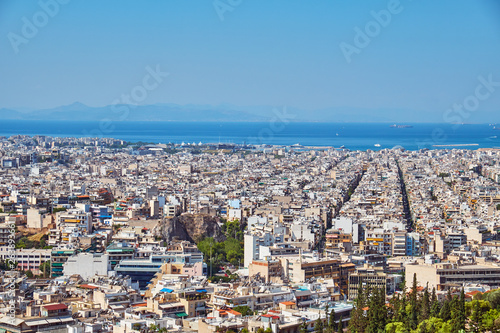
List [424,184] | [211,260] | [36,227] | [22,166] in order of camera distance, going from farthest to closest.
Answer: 1. [22,166]
2. [424,184]
3. [36,227]
4. [211,260]

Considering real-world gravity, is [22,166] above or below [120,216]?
above

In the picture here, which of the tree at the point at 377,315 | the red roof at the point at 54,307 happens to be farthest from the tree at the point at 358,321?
the red roof at the point at 54,307

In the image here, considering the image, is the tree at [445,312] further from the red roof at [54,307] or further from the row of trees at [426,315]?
the red roof at [54,307]

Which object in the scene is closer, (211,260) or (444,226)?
(211,260)

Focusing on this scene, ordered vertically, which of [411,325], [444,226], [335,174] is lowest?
[411,325]

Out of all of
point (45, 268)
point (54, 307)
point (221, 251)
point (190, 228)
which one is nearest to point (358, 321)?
point (54, 307)

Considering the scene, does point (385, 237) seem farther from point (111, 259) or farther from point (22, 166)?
point (22, 166)

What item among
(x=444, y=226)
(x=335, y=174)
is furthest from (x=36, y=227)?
(x=335, y=174)
